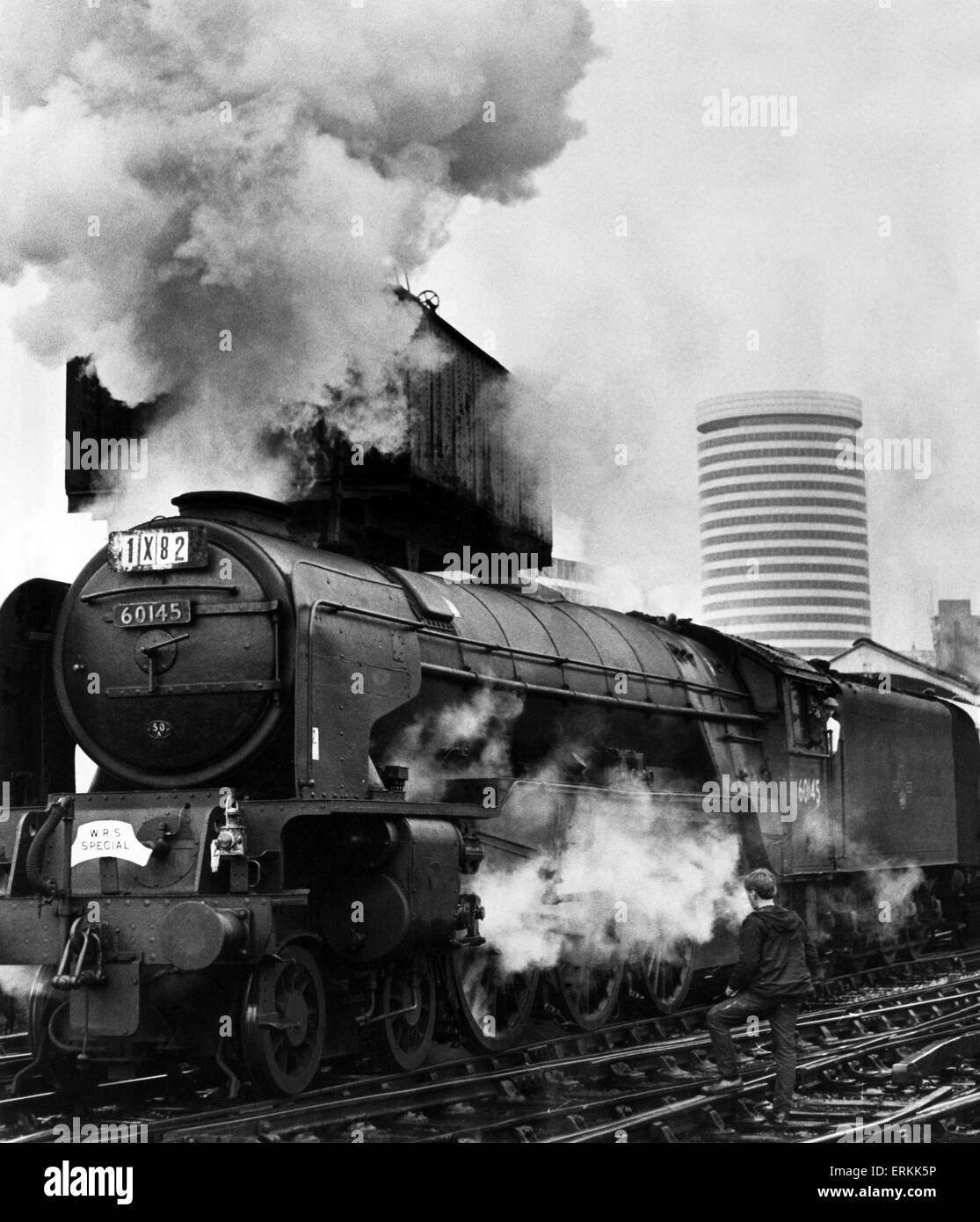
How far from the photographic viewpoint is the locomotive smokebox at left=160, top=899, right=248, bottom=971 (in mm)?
7750

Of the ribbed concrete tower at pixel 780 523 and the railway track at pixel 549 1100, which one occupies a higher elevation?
the ribbed concrete tower at pixel 780 523

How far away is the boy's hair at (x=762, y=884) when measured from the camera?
8.42m

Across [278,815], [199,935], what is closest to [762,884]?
[278,815]

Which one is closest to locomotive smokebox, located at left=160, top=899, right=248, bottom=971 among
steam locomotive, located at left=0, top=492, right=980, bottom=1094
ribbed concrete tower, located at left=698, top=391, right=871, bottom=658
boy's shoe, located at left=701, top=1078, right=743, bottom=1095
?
steam locomotive, located at left=0, top=492, right=980, bottom=1094

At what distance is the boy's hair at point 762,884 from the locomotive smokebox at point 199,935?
2.65m

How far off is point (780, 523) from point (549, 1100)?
105758mm

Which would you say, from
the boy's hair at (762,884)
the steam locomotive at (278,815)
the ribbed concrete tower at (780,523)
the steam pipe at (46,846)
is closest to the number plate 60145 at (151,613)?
the steam locomotive at (278,815)

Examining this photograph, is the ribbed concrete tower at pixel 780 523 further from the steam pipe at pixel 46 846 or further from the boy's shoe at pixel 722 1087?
the steam pipe at pixel 46 846

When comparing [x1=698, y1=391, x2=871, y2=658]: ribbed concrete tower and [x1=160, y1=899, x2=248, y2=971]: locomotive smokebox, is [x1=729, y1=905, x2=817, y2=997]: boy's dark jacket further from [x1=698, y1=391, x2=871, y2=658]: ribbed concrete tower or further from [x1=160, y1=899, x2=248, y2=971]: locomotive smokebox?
[x1=698, y1=391, x2=871, y2=658]: ribbed concrete tower

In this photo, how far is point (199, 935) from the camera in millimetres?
7793

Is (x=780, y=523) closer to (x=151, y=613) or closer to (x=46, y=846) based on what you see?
(x=151, y=613)

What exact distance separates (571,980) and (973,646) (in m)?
42.4

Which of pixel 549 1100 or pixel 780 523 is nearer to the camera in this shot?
pixel 549 1100

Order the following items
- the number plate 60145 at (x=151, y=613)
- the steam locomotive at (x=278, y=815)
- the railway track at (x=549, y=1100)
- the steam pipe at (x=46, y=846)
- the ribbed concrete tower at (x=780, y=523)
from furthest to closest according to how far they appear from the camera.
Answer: the ribbed concrete tower at (x=780, y=523) → the number plate 60145 at (x=151, y=613) → the steam pipe at (x=46, y=846) → the steam locomotive at (x=278, y=815) → the railway track at (x=549, y=1100)
